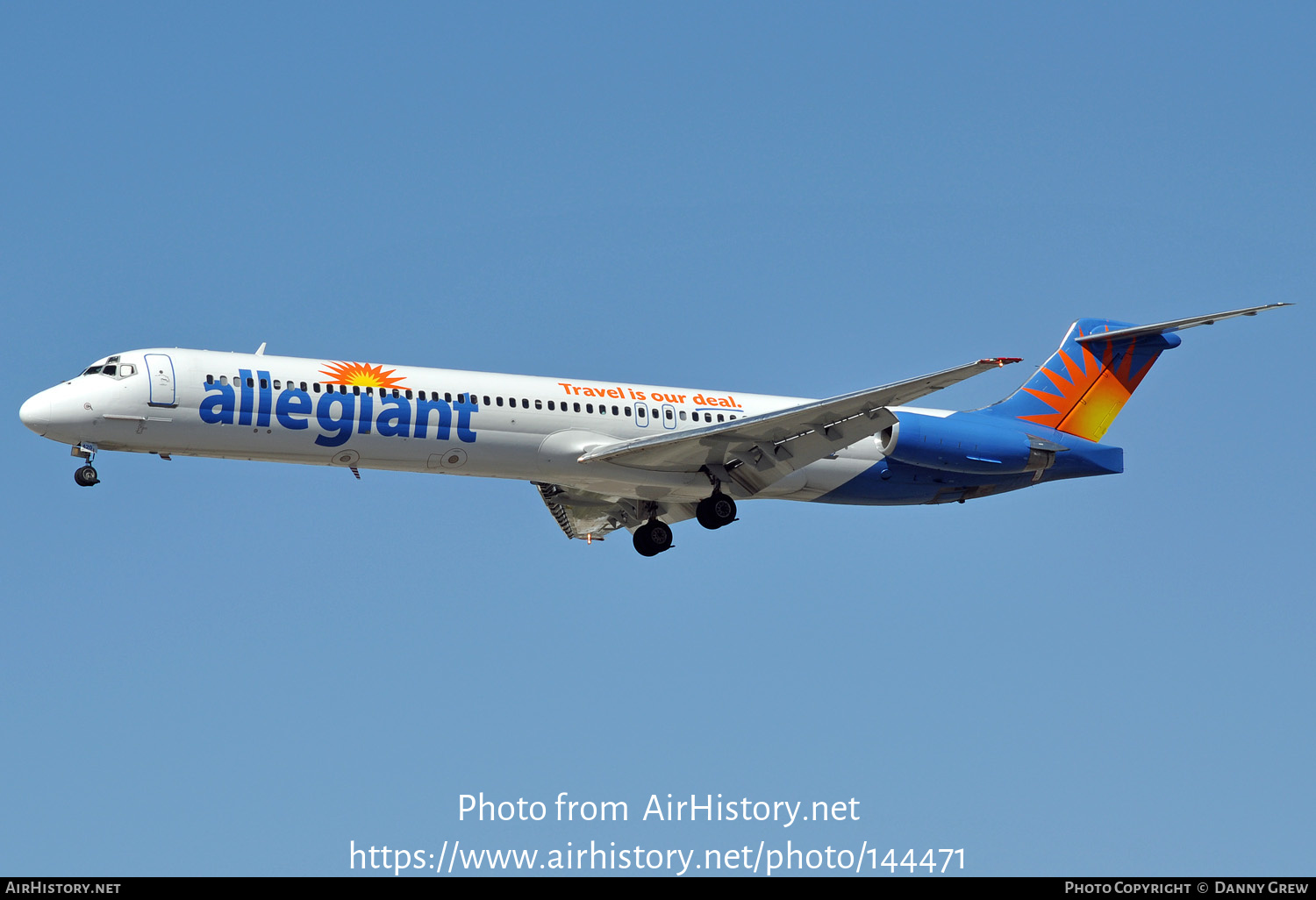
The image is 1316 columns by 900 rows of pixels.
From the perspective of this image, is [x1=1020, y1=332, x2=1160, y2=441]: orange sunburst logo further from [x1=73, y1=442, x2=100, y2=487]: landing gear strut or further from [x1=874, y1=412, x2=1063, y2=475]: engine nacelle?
[x1=73, y1=442, x2=100, y2=487]: landing gear strut

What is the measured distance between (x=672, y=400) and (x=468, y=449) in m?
4.49

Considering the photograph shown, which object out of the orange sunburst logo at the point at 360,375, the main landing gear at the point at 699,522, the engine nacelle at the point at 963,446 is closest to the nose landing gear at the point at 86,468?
the orange sunburst logo at the point at 360,375

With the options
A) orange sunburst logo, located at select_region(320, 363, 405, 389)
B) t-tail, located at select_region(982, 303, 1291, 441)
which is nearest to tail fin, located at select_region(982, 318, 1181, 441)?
t-tail, located at select_region(982, 303, 1291, 441)

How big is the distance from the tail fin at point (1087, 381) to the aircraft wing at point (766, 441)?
19.0 ft

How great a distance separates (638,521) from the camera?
33406mm

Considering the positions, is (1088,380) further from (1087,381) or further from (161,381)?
(161,381)

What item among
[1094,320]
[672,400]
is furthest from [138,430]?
[1094,320]

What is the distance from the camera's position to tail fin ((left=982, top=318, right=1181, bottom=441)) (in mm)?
34312

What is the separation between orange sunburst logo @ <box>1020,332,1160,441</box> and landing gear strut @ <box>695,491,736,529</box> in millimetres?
7194

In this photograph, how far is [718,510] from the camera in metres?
31.0

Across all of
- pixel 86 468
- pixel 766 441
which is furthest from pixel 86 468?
pixel 766 441

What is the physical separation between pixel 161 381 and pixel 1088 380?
19.2 m

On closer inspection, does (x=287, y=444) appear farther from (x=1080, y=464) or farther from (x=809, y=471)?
(x=1080, y=464)

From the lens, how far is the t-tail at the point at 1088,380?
34312mm
